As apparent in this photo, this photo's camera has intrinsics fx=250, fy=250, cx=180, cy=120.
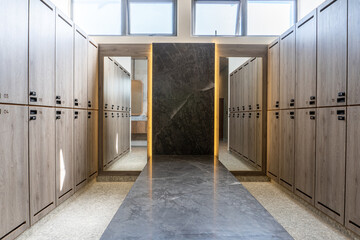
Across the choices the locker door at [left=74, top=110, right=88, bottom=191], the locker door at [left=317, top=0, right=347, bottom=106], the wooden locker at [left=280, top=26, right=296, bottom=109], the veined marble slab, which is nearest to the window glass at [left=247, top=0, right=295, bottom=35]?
the wooden locker at [left=280, top=26, right=296, bottom=109]

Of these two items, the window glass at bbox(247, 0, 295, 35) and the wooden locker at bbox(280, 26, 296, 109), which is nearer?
the wooden locker at bbox(280, 26, 296, 109)

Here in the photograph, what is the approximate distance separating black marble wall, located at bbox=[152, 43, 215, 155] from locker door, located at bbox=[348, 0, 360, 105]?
5.27ft

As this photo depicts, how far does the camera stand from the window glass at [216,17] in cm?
430

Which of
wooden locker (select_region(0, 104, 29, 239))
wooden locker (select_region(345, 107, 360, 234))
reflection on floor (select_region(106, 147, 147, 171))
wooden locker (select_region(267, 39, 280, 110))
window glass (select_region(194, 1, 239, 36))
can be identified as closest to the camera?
wooden locker (select_region(0, 104, 29, 239))

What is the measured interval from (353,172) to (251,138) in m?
2.44

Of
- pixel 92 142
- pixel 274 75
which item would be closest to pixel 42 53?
pixel 92 142

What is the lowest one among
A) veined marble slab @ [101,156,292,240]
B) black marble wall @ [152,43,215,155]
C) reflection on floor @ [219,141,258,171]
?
reflection on floor @ [219,141,258,171]

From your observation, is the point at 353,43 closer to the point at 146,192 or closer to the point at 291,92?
Answer: the point at 291,92

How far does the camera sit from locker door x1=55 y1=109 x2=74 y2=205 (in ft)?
8.73

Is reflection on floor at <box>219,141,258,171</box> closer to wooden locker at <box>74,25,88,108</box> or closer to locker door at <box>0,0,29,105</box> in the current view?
wooden locker at <box>74,25,88,108</box>

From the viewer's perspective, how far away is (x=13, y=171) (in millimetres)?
1917

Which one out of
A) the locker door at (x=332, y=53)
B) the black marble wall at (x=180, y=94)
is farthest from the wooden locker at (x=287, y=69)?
the black marble wall at (x=180, y=94)

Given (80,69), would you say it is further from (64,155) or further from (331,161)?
(331,161)

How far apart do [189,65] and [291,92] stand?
4.41 feet
